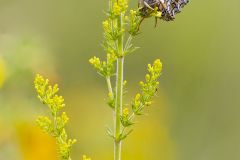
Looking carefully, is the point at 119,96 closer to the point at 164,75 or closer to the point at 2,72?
the point at 2,72

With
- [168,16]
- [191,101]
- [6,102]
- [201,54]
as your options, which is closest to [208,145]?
[191,101]

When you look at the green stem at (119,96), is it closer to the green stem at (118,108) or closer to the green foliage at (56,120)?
the green stem at (118,108)

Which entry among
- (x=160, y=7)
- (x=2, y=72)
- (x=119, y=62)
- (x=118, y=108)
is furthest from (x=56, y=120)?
(x=2, y=72)

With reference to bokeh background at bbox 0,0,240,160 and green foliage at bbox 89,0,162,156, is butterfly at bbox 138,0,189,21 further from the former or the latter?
bokeh background at bbox 0,0,240,160

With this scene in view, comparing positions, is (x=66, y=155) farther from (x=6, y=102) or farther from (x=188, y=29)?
(x=188, y=29)

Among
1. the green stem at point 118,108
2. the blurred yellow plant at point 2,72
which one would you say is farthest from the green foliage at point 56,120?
the blurred yellow plant at point 2,72

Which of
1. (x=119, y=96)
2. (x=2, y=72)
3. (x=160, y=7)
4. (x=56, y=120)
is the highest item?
(x=160, y=7)

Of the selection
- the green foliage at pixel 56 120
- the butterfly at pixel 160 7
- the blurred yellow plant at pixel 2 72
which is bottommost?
the green foliage at pixel 56 120

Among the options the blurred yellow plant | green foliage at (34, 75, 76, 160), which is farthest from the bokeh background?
green foliage at (34, 75, 76, 160)
